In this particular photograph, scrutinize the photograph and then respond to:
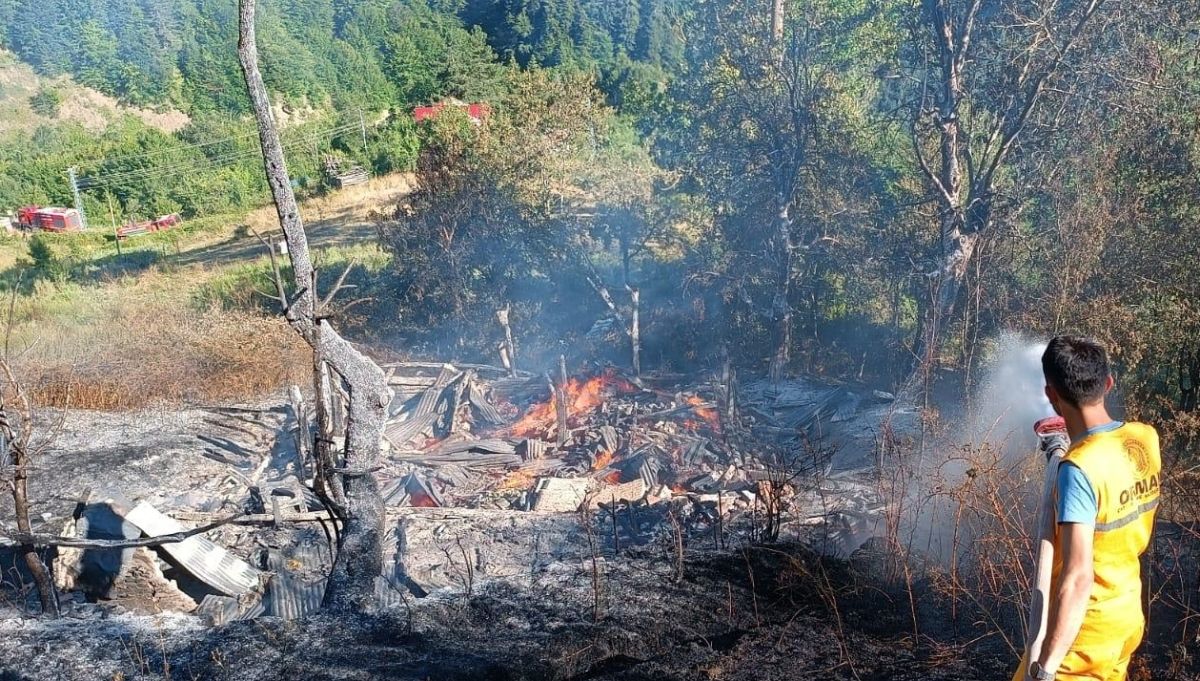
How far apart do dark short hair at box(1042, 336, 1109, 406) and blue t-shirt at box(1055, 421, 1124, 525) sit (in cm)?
28

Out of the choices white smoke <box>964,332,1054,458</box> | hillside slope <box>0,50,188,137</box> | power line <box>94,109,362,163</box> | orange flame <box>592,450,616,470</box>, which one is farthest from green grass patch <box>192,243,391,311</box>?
hillside slope <box>0,50,188,137</box>

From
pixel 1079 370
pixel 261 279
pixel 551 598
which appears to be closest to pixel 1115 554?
pixel 1079 370

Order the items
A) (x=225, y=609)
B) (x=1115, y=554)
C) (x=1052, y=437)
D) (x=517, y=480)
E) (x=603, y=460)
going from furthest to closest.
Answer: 1. (x=603, y=460)
2. (x=517, y=480)
3. (x=225, y=609)
4. (x=1052, y=437)
5. (x=1115, y=554)

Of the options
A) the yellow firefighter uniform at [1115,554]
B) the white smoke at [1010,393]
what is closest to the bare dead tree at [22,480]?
the yellow firefighter uniform at [1115,554]

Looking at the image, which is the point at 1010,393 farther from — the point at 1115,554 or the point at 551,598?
the point at 1115,554

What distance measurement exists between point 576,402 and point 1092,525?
1096 cm

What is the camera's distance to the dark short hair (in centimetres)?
318

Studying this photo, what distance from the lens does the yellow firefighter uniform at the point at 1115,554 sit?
3.17m

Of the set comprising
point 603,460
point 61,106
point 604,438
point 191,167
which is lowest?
point 603,460

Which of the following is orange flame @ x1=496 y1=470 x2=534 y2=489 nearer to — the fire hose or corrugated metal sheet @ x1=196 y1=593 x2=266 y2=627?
corrugated metal sheet @ x1=196 y1=593 x2=266 y2=627

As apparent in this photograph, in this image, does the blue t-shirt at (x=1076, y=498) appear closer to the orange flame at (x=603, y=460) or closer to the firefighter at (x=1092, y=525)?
the firefighter at (x=1092, y=525)

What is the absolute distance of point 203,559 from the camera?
7.66 meters

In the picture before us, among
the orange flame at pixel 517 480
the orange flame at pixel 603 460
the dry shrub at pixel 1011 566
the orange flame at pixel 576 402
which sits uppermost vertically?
the dry shrub at pixel 1011 566

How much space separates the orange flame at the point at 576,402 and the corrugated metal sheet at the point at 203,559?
578cm
